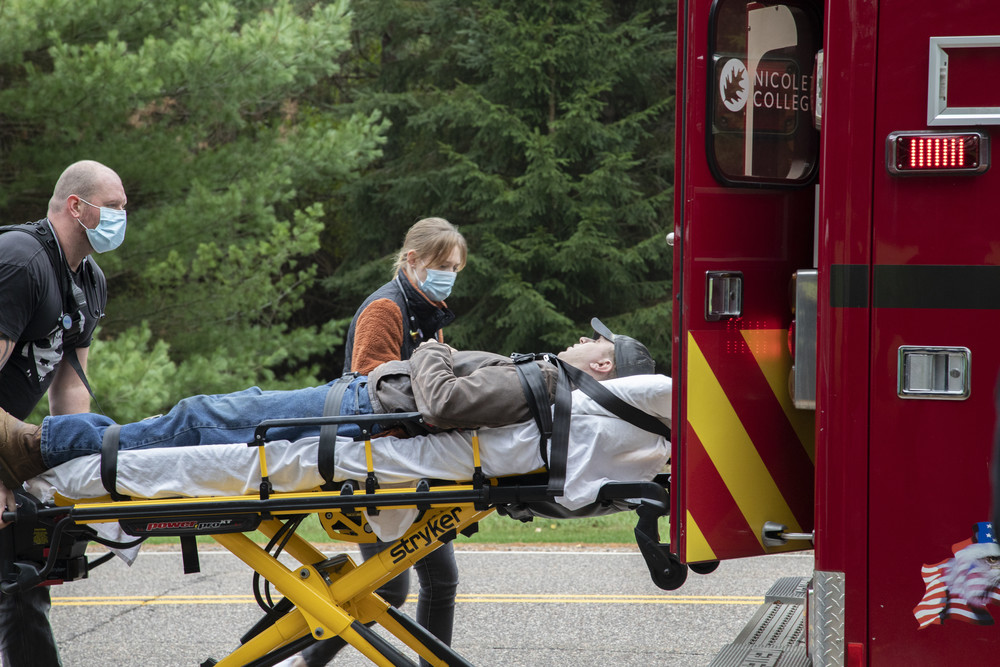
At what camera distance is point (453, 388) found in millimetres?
3338

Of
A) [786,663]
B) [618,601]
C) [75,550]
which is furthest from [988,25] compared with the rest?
[618,601]

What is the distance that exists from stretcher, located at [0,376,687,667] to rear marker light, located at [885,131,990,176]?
1147 mm

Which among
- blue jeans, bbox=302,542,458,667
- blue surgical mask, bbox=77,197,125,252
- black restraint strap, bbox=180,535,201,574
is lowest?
blue jeans, bbox=302,542,458,667

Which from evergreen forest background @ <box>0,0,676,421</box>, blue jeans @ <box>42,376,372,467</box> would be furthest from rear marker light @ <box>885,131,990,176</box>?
evergreen forest background @ <box>0,0,676,421</box>

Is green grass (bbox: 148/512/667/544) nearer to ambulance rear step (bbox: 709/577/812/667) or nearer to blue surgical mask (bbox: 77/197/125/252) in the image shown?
ambulance rear step (bbox: 709/577/812/667)

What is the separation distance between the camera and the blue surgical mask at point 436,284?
14.7 ft

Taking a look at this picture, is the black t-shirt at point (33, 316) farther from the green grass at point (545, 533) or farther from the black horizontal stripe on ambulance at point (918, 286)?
the green grass at point (545, 533)

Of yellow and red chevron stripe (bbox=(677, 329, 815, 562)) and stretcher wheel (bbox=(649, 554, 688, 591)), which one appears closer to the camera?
yellow and red chevron stripe (bbox=(677, 329, 815, 562))

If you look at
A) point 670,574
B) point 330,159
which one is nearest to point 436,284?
point 670,574

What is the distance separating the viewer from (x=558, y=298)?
20609 mm

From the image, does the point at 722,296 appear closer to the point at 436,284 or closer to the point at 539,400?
Answer: the point at 539,400

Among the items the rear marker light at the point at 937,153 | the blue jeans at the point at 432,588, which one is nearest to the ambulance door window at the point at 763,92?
the rear marker light at the point at 937,153

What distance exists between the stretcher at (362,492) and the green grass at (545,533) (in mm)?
4504

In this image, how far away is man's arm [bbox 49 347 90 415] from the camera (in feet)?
14.1
